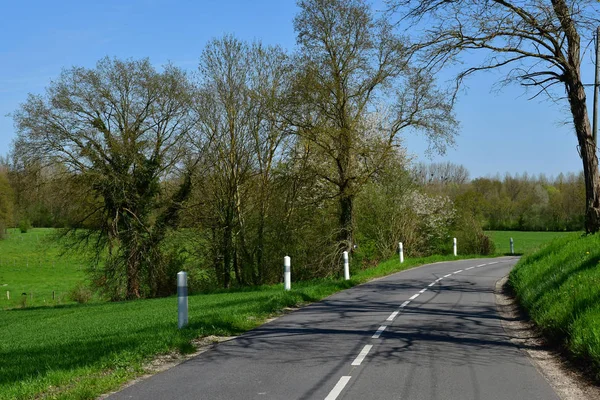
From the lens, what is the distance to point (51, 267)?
65312 mm

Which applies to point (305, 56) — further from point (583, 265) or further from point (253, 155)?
point (583, 265)

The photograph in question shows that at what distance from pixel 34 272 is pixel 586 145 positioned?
58701 millimetres

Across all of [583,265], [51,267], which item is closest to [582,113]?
[583,265]

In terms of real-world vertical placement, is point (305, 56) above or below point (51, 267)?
above

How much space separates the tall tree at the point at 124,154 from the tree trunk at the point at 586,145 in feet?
77.9

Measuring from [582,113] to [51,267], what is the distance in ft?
202

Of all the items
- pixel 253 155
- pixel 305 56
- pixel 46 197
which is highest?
pixel 305 56

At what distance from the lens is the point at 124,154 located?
32688 millimetres

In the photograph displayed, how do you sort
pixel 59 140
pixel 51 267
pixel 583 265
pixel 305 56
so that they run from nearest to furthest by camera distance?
pixel 583 265 < pixel 305 56 < pixel 59 140 < pixel 51 267

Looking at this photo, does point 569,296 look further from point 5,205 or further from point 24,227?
point 24,227

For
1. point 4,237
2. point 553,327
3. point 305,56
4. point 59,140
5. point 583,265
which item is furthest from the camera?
point 4,237

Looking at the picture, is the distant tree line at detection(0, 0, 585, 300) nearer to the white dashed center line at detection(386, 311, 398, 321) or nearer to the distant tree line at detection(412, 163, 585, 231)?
the white dashed center line at detection(386, 311, 398, 321)

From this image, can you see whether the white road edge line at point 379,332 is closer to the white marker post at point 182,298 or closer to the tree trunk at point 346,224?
the white marker post at point 182,298

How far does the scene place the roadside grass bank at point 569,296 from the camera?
295 inches
